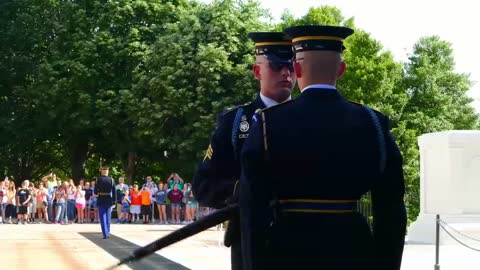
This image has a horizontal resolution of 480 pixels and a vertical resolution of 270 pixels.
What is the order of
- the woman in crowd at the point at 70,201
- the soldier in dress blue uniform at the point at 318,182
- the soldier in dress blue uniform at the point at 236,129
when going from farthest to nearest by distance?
1. the woman in crowd at the point at 70,201
2. the soldier in dress blue uniform at the point at 236,129
3. the soldier in dress blue uniform at the point at 318,182

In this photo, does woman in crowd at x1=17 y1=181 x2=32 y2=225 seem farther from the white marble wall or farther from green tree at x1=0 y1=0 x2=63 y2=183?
the white marble wall

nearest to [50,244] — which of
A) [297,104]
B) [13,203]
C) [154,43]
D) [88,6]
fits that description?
[13,203]

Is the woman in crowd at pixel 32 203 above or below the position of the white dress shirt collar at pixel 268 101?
below

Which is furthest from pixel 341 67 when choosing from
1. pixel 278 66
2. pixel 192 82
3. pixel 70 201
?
pixel 192 82

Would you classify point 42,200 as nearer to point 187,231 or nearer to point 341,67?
point 187,231

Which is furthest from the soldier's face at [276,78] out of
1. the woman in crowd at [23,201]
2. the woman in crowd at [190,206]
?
the woman in crowd at [23,201]

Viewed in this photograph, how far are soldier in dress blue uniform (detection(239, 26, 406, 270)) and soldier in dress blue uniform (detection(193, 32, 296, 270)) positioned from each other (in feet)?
2.66

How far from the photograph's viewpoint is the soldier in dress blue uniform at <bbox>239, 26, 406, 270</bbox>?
12.2ft

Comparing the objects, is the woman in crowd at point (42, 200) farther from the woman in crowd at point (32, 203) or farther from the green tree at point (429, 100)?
the green tree at point (429, 100)

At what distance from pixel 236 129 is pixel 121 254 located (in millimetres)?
11987

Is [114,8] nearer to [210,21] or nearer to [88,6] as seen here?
[88,6]

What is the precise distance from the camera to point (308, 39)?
12.6 feet

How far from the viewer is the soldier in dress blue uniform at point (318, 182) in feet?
12.2

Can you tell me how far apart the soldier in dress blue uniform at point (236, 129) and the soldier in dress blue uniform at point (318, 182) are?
809mm
